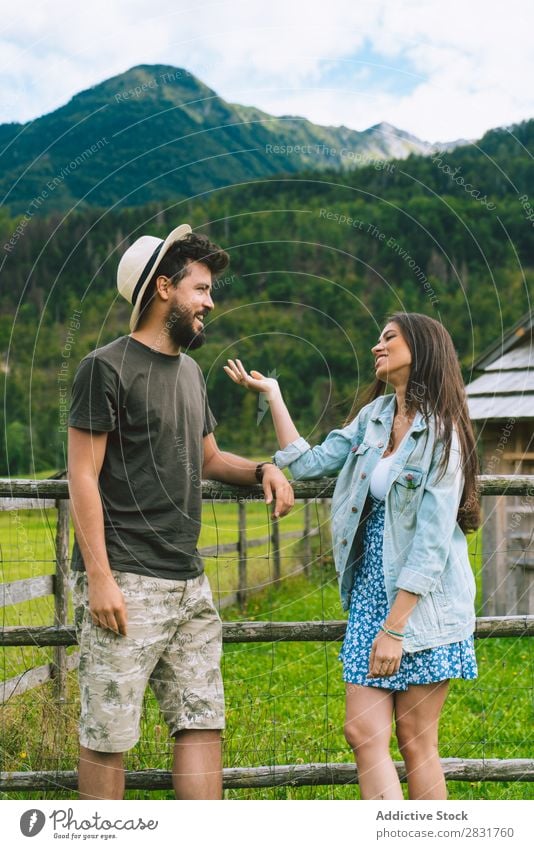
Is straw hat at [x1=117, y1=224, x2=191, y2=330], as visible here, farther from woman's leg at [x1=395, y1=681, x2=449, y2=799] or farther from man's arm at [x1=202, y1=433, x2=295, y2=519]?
woman's leg at [x1=395, y1=681, x2=449, y2=799]

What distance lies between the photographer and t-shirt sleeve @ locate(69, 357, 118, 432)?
2.79 metres

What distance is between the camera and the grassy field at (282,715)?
3.99 meters

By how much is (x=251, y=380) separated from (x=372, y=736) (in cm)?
146

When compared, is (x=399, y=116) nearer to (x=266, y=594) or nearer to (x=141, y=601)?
(x=141, y=601)

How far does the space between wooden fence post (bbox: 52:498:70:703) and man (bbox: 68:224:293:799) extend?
2237 millimetres

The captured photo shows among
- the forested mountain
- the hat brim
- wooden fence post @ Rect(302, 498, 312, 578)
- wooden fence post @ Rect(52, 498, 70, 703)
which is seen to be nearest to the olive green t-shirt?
the hat brim

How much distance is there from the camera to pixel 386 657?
110 inches

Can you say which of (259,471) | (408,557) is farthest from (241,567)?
(408,557)

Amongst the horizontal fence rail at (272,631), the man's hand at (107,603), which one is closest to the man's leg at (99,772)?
the man's hand at (107,603)

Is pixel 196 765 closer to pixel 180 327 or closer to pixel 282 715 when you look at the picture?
pixel 180 327

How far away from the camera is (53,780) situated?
3652 mm

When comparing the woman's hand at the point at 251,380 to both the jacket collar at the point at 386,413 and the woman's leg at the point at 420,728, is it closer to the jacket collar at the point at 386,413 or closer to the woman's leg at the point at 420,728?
the jacket collar at the point at 386,413

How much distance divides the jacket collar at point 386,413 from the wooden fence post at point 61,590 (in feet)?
8.68

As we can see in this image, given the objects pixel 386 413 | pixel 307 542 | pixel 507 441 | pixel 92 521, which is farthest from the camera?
pixel 307 542
